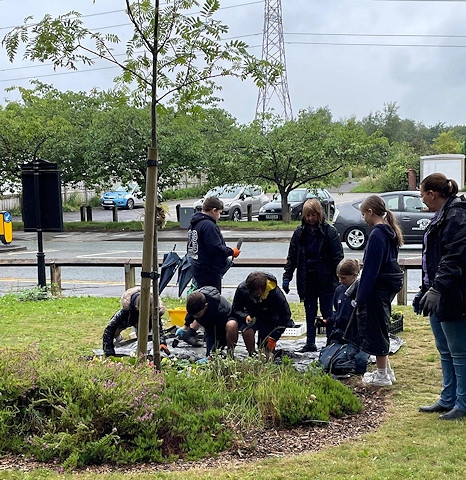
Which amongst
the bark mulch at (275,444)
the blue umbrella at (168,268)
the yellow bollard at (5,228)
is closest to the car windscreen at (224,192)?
the yellow bollard at (5,228)

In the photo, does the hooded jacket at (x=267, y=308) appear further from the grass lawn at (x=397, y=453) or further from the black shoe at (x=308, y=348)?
the grass lawn at (x=397, y=453)

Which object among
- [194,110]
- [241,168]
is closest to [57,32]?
[194,110]

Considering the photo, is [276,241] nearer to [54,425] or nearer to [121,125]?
[121,125]

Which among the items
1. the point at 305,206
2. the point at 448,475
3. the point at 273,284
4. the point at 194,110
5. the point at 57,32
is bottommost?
the point at 448,475

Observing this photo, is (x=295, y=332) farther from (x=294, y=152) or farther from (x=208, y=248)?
(x=294, y=152)

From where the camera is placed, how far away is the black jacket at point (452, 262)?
523 cm

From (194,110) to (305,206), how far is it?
88.3 inches

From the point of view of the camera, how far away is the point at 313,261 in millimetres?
8016

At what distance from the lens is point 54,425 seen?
16.0 ft

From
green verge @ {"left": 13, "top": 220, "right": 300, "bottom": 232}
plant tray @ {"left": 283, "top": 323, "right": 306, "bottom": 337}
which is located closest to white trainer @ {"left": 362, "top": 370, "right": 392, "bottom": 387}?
plant tray @ {"left": 283, "top": 323, "right": 306, "bottom": 337}

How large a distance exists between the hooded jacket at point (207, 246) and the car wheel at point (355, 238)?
11701mm

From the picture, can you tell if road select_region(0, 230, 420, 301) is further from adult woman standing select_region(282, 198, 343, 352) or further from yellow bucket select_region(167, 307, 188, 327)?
adult woman standing select_region(282, 198, 343, 352)

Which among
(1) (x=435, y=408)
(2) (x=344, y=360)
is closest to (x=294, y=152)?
(2) (x=344, y=360)

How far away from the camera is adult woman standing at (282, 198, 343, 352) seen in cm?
797
